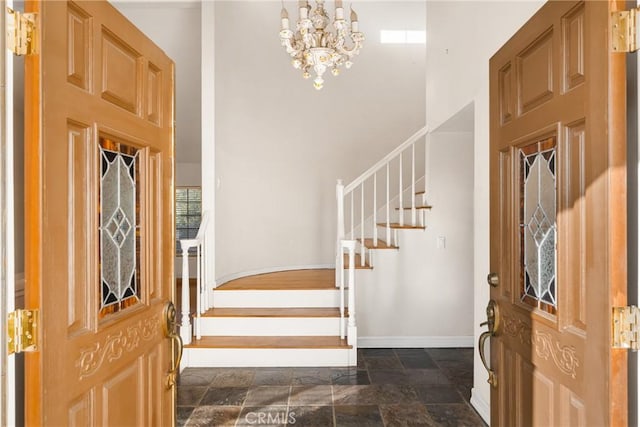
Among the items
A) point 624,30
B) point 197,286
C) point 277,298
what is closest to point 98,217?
point 624,30

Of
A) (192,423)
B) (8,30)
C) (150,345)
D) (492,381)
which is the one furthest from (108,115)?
(192,423)

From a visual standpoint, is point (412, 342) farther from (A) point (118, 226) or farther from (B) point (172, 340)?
(A) point (118, 226)

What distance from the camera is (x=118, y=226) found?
138 centimetres

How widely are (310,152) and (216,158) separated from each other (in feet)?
5.83

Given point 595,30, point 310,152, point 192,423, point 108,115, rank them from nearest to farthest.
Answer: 1. point 595,30
2. point 108,115
3. point 192,423
4. point 310,152

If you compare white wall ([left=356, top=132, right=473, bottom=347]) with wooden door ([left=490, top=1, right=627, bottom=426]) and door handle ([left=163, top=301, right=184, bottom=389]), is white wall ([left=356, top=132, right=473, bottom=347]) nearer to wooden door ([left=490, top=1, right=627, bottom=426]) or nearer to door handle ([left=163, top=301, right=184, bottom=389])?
wooden door ([left=490, top=1, right=627, bottom=426])

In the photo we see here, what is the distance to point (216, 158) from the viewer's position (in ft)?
14.1

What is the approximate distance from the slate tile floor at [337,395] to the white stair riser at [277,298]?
2.30 ft

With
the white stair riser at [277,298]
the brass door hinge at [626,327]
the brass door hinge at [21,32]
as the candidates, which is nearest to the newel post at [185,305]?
the white stair riser at [277,298]

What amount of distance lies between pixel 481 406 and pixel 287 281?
255 cm

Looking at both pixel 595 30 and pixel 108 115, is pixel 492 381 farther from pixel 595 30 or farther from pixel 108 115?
pixel 108 115

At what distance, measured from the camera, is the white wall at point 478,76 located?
2.51m

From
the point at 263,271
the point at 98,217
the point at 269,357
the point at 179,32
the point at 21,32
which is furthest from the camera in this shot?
the point at 263,271

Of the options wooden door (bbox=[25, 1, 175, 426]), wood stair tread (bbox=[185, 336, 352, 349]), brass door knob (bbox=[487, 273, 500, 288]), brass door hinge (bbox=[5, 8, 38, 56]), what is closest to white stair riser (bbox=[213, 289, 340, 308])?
wood stair tread (bbox=[185, 336, 352, 349])
